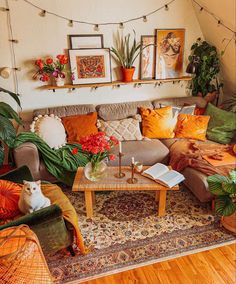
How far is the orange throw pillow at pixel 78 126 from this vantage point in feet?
10.1

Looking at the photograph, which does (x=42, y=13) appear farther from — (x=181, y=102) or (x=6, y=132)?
(x=181, y=102)

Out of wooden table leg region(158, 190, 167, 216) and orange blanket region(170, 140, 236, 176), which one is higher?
orange blanket region(170, 140, 236, 176)

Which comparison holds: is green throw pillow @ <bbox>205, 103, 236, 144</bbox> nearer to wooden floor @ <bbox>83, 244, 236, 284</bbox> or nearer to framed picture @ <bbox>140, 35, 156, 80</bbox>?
framed picture @ <bbox>140, 35, 156, 80</bbox>

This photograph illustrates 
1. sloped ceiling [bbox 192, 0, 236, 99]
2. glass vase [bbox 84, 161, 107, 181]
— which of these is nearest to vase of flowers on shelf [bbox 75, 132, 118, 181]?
glass vase [bbox 84, 161, 107, 181]

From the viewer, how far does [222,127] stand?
3240 millimetres

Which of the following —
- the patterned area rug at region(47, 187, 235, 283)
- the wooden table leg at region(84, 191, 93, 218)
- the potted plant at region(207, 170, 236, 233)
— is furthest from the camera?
the wooden table leg at region(84, 191, 93, 218)

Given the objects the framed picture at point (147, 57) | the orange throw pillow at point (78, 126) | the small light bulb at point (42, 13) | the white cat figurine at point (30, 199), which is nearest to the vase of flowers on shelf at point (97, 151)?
the white cat figurine at point (30, 199)

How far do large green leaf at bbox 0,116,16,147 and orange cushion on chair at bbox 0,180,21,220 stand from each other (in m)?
0.61

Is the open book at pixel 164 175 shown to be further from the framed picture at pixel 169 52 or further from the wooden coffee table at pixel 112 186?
the framed picture at pixel 169 52

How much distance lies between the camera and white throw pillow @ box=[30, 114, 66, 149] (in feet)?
9.40

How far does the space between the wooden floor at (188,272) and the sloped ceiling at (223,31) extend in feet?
8.29

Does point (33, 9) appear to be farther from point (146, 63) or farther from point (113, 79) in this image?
point (146, 63)

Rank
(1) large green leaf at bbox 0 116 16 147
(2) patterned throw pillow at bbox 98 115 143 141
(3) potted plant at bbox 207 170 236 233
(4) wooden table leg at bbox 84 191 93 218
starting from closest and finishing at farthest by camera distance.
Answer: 1. (3) potted plant at bbox 207 170 236 233
2. (4) wooden table leg at bbox 84 191 93 218
3. (1) large green leaf at bbox 0 116 16 147
4. (2) patterned throw pillow at bbox 98 115 143 141

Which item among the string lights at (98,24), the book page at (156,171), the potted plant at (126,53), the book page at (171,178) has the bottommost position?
the book page at (171,178)
